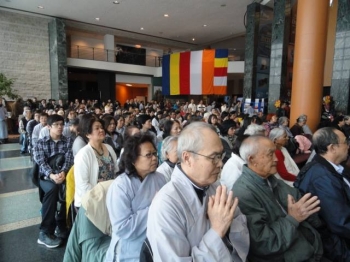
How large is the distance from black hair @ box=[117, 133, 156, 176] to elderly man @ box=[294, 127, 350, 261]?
1.23 m

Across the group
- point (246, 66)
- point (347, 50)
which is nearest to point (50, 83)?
point (246, 66)

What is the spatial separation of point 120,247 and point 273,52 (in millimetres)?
9659

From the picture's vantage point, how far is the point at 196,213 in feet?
3.58

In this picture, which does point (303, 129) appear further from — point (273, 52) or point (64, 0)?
point (64, 0)

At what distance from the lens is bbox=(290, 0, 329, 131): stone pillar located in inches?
241

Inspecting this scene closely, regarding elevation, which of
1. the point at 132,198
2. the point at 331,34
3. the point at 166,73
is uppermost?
the point at 331,34

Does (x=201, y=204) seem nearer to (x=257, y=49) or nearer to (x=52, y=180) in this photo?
(x=52, y=180)

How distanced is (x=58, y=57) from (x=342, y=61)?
41.0ft

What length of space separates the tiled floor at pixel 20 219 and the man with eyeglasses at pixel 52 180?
0.14 meters

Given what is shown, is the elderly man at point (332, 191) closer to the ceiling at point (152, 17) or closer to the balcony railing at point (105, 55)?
the ceiling at point (152, 17)

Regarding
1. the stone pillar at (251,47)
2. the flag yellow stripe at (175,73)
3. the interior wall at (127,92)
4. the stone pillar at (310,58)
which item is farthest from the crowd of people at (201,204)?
the interior wall at (127,92)

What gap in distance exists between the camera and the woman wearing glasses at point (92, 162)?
2.23m

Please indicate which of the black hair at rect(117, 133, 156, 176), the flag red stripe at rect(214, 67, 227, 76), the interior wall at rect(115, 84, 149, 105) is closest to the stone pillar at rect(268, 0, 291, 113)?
the flag red stripe at rect(214, 67, 227, 76)

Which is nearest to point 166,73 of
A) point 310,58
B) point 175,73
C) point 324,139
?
point 175,73
